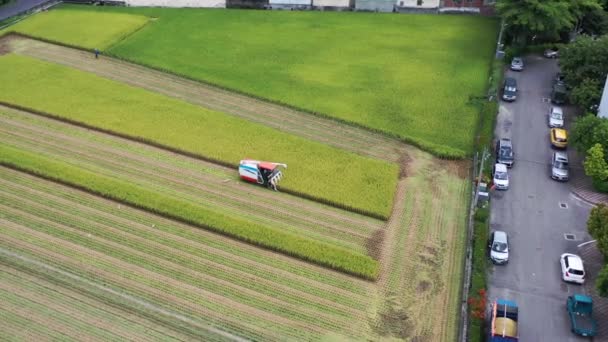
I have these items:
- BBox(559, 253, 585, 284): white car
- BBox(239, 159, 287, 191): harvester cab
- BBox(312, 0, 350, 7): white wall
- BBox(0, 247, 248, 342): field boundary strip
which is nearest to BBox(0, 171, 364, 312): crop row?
BBox(0, 247, 248, 342): field boundary strip

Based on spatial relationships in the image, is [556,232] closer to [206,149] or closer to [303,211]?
[303,211]

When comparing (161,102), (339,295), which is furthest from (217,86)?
(339,295)

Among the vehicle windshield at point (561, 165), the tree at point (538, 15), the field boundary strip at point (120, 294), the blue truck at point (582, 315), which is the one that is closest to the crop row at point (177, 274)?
the field boundary strip at point (120, 294)

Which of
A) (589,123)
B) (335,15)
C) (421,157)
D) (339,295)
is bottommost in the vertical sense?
(339,295)

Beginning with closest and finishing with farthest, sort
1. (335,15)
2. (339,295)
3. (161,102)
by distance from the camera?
1. (339,295)
2. (161,102)
3. (335,15)

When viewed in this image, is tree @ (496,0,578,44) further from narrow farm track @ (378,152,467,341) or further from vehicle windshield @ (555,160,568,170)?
narrow farm track @ (378,152,467,341)

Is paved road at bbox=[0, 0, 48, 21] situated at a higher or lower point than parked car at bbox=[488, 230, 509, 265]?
higher

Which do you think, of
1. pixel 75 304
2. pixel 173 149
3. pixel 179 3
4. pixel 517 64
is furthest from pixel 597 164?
pixel 179 3
